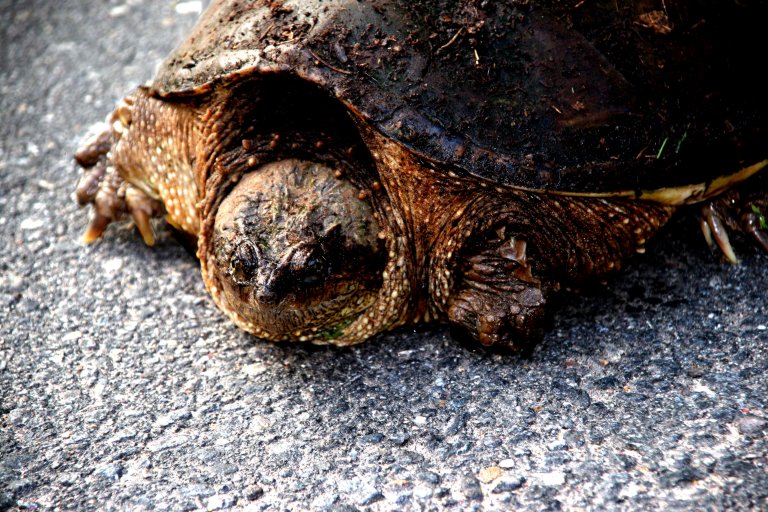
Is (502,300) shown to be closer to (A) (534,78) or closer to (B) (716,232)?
(A) (534,78)

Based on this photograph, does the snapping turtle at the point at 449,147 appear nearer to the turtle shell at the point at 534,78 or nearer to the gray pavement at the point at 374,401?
the turtle shell at the point at 534,78

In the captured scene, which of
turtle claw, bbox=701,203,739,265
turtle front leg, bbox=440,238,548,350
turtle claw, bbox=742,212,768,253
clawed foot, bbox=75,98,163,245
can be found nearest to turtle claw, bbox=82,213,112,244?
clawed foot, bbox=75,98,163,245

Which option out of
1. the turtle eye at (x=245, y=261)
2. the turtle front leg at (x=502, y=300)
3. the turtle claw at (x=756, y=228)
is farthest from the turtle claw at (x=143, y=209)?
A: the turtle claw at (x=756, y=228)

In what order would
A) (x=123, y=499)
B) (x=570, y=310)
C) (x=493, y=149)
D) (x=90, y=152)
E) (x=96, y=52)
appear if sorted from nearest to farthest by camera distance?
(x=123, y=499) < (x=493, y=149) < (x=570, y=310) < (x=90, y=152) < (x=96, y=52)

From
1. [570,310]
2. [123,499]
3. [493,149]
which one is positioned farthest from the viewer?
[570,310]

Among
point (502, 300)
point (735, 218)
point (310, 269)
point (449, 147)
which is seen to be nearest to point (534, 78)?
point (449, 147)

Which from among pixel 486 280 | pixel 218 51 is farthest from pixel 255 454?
pixel 218 51

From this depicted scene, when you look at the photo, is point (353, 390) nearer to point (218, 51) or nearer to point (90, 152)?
point (218, 51)
